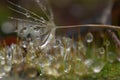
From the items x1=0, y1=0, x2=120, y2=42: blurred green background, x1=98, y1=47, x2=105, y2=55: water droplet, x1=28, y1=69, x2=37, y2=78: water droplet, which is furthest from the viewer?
x1=0, y1=0, x2=120, y2=42: blurred green background

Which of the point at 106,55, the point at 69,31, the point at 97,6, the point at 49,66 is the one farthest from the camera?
the point at 97,6

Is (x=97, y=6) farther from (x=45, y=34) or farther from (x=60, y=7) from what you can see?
(x=45, y=34)

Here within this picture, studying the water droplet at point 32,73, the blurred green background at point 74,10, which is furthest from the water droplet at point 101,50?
the blurred green background at point 74,10

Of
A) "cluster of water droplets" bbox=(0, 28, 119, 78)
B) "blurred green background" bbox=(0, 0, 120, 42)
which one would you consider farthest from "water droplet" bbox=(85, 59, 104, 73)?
"blurred green background" bbox=(0, 0, 120, 42)

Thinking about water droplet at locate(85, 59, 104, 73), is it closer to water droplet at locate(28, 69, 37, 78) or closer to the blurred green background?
water droplet at locate(28, 69, 37, 78)

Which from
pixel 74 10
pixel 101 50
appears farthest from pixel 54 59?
pixel 74 10

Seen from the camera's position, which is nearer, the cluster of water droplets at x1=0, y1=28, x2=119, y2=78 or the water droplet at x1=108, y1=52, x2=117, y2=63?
the cluster of water droplets at x1=0, y1=28, x2=119, y2=78

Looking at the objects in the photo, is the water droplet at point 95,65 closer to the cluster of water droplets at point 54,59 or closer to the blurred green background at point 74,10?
the cluster of water droplets at point 54,59

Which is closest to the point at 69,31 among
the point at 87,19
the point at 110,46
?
the point at 110,46

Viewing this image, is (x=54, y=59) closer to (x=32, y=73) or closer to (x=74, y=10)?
(x=32, y=73)

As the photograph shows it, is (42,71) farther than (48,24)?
No

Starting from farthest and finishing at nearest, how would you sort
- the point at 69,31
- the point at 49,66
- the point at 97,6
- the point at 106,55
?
the point at 97,6 < the point at 69,31 < the point at 106,55 < the point at 49,66
